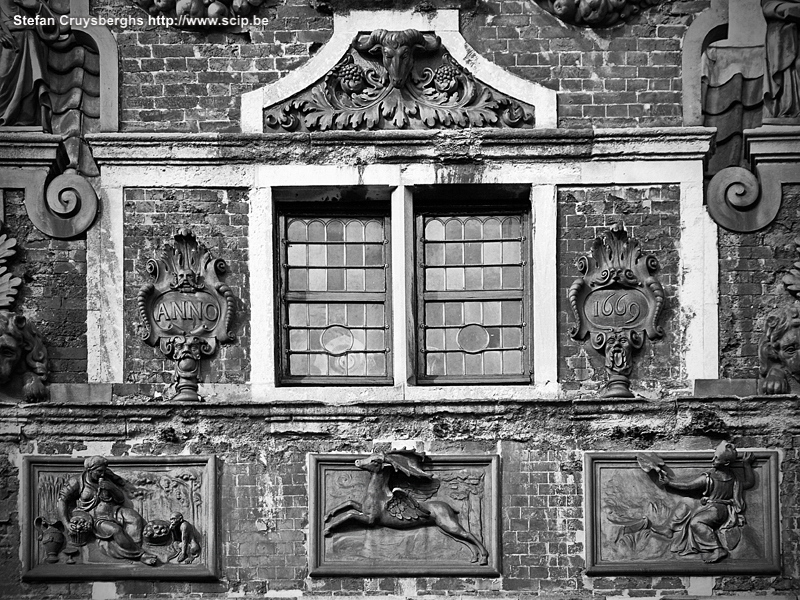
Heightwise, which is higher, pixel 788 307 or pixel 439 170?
pixel 439 170

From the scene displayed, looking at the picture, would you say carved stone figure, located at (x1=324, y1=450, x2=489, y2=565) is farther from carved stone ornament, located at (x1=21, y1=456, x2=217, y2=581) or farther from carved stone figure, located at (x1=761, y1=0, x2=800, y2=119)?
carved stone figure, located at (x1=761, y1=0, x2=800, y2=119)

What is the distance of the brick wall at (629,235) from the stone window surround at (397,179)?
76mm

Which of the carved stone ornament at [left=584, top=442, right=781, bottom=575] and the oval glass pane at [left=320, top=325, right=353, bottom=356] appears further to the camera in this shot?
the oval glass pane at [left=320, top=325, right=353, bottom=356]

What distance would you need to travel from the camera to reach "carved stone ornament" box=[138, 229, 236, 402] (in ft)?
46.2

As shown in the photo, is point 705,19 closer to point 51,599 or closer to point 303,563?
point 303,563

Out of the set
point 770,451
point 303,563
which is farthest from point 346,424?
point 770,451

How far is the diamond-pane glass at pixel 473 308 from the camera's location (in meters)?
14.3

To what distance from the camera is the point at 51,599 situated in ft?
44.9

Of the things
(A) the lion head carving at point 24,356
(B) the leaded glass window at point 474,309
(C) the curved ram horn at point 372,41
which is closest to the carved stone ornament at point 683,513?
(B) the leaded glass window at point 474,309

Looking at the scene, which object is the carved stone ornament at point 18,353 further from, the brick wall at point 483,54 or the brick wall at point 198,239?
the brick wall at point 483,54

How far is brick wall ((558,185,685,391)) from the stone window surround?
8cm

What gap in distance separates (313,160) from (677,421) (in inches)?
129

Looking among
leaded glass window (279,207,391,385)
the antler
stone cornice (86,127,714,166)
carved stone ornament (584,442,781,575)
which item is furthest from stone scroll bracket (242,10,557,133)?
carved stone ornament (584,442,781,575)

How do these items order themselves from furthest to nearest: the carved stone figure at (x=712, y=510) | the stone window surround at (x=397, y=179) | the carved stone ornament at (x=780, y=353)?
the stone window surround at (x=397, y=179), the carved stone ornament at (x=780, y=353), the carved stone figure at (x=712, y=510)
